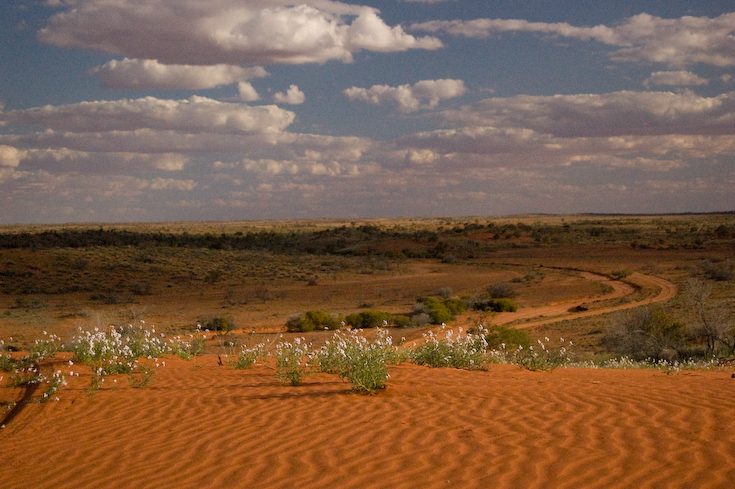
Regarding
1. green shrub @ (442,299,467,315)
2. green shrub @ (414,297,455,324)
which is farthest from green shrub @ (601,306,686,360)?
green shrub @ (442,299,467,315)

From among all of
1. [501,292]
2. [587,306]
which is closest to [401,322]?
[501,292]

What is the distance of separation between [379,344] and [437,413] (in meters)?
2.10

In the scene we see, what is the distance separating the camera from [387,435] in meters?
5.91

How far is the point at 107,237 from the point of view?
5947 cm

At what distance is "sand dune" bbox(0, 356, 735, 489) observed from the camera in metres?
4.82

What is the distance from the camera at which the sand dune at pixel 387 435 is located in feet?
15.8

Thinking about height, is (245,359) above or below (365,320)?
above

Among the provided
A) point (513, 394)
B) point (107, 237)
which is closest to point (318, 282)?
point (107, 237)

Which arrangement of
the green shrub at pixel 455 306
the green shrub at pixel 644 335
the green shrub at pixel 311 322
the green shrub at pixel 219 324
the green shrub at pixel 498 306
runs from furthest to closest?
1. the green shrub at pixel 498 306
2. the green shrub at pixel 455 306
3. the green shrub at pixel 219 324
4. the green shrub at pixel 311 322
5. the green shrub at pixel 644 335

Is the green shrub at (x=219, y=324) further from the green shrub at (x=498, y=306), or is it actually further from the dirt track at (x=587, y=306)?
the green shrub at (x=498, y=306)

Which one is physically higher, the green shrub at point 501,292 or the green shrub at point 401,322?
the green shrub at point 501,292

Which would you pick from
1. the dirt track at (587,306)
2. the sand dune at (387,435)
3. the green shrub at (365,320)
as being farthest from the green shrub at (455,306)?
the sand dune at (387,435)

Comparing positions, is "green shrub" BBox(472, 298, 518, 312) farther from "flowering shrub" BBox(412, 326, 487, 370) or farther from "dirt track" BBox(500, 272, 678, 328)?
"flowering shrub" BBox(412, 326, 487, 370)

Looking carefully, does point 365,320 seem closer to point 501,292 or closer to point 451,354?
point 501,292
